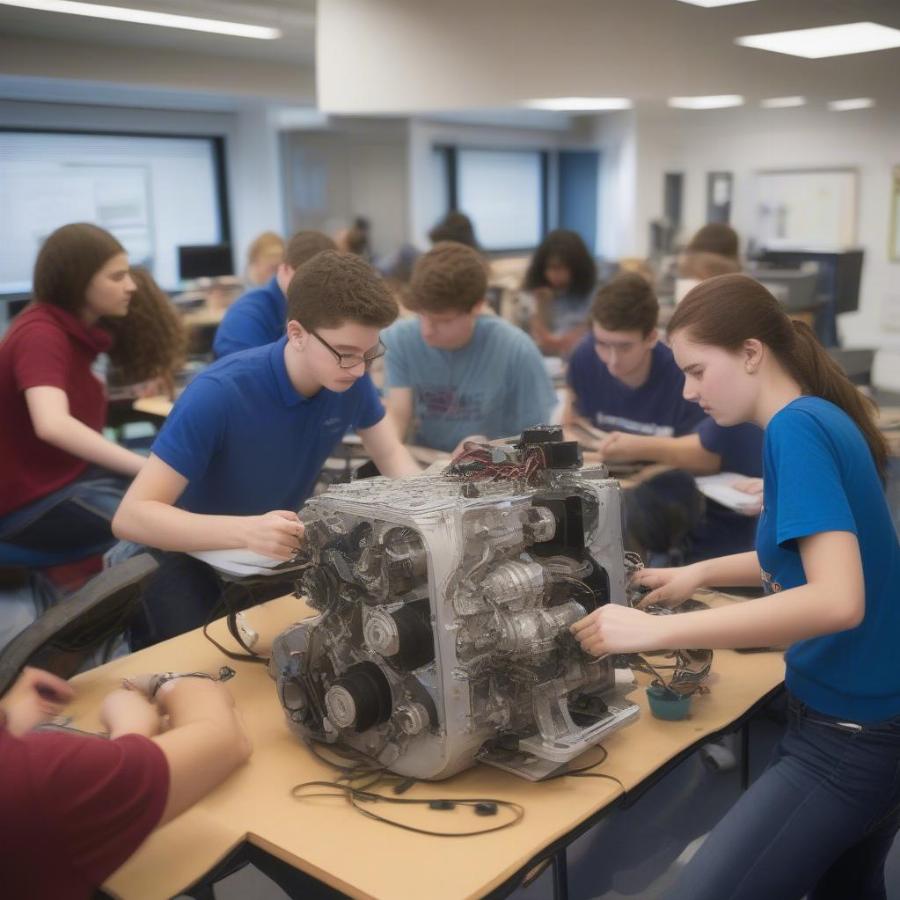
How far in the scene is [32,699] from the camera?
133 centimetres

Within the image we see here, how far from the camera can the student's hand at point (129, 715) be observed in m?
1.34

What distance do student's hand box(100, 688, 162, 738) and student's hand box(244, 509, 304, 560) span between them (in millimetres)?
299

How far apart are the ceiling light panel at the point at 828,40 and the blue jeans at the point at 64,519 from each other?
2.42 m

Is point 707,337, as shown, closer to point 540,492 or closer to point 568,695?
point 540,492

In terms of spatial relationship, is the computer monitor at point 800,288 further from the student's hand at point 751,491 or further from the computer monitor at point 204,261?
the computer monitor at point 204,261

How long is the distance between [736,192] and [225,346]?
6.20ft

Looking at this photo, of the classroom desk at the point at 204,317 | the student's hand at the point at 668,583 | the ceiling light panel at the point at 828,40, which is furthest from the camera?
the classroom desk at the point at 204,317

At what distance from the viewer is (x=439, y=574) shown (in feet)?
4.20

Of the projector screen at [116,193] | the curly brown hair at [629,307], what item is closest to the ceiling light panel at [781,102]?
the curly brown hair at [629,307]

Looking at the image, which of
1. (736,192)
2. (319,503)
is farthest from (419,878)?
(736,192)

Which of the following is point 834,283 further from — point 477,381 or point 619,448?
point 477,381

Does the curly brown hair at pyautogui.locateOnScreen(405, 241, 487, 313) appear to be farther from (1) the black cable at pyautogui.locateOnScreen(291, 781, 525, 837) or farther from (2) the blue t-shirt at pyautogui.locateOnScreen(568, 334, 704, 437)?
(1) the black cable at pyautogui.locateOnScreen(291, 781, 525, 837)

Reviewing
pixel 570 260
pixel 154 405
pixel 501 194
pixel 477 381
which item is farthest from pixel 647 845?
pixel 501 194

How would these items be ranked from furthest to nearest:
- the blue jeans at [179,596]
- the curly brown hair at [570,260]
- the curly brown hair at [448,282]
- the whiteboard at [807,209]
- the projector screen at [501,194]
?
the projector screen at [501,194]
the curly brown hair at [570,260]
the whiteboard at [807,209]
the curly brown hair at [448,282]
the blue jeans at [179,596]
